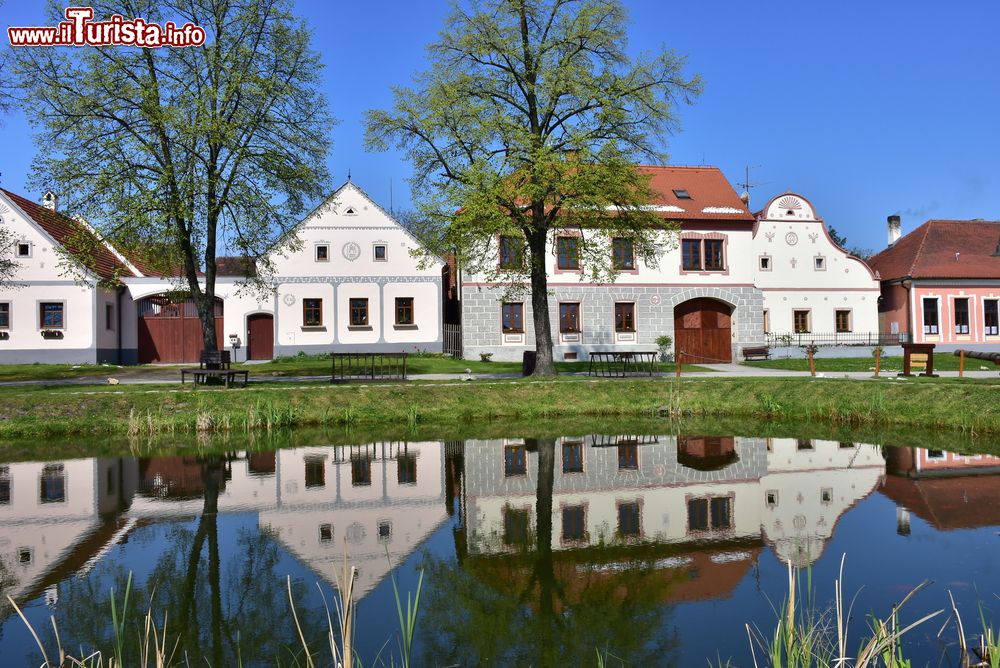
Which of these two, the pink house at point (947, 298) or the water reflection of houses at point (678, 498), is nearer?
the water reflection of houses at point (678, 498)

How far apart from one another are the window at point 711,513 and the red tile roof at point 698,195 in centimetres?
2059

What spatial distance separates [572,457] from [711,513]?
3.63 metres

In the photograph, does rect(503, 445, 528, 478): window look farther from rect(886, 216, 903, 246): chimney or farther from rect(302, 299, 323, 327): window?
rect(886, 216, 903, 246): chimney

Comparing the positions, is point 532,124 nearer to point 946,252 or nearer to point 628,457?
point 628,457

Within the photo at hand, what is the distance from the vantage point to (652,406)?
1619cm

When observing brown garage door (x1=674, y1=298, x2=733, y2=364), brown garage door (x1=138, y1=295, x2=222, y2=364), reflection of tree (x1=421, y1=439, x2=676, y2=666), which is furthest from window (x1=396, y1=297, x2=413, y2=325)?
reflection of tree (x1=421, y1=439, x2=676, y2=666)

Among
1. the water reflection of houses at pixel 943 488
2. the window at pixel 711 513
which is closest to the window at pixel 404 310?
the water reflection of houses at pixel 943 488

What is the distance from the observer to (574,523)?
7559mm

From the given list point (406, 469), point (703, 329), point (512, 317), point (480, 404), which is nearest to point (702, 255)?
point (703, 329)

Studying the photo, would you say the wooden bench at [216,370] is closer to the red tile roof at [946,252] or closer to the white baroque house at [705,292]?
the white baroque house at [705,292]

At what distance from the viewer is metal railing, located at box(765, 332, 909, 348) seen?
97.8 feet

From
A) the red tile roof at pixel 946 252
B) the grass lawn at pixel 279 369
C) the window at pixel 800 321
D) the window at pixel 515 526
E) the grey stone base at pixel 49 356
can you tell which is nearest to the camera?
the window at pixel 515 526

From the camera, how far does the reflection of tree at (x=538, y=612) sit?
4520 millimetres

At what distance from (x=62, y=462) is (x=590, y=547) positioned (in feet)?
29.9
